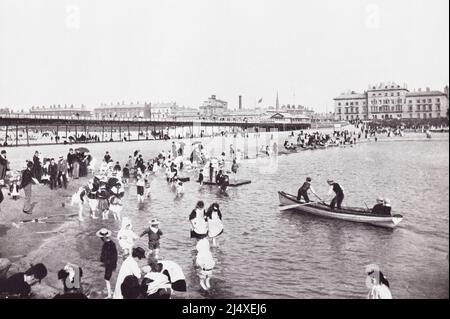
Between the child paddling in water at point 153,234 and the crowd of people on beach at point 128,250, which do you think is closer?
the crowd of people on beach at point 128,250

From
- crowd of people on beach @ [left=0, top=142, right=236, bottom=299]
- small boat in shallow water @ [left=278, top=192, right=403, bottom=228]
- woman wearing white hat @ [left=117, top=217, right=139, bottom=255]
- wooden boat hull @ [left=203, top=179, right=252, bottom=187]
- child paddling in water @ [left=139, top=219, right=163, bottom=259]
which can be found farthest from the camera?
wooden boat hull @ [left=203, top=179, right=252, bottom=187]

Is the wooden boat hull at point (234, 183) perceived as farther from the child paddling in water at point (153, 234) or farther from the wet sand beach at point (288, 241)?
the child paddling in water at point (153, 234)

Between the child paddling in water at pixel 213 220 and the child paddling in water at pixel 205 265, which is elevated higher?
the child paddling in water at pixel 213 220

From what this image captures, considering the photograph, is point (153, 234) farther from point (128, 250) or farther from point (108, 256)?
point (108, 256)

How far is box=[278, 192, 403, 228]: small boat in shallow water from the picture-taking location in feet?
33.6

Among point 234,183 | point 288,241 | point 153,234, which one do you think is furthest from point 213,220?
point 234,183

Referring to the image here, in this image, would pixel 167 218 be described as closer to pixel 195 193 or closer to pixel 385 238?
pixel 195 193

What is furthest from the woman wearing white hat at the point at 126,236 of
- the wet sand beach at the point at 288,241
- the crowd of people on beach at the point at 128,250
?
the wet sand beach at the point at 288,241

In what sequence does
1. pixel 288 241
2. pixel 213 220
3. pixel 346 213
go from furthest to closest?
pixel 346 213 < pixel 288 241 < pixel 213 220

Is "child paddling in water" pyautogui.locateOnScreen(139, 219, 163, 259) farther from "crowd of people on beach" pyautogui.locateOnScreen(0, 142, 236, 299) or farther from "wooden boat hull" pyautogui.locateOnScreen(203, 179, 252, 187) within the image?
"wooden boat hull" pyautogui.locateOnScreen(203, 179, 252, 187)

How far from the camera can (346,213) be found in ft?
36.7

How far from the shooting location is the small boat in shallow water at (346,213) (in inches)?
403

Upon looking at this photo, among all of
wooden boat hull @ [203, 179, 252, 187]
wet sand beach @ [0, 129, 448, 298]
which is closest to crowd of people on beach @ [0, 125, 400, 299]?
wet sand beach @ [0, 129, 448, 298]
